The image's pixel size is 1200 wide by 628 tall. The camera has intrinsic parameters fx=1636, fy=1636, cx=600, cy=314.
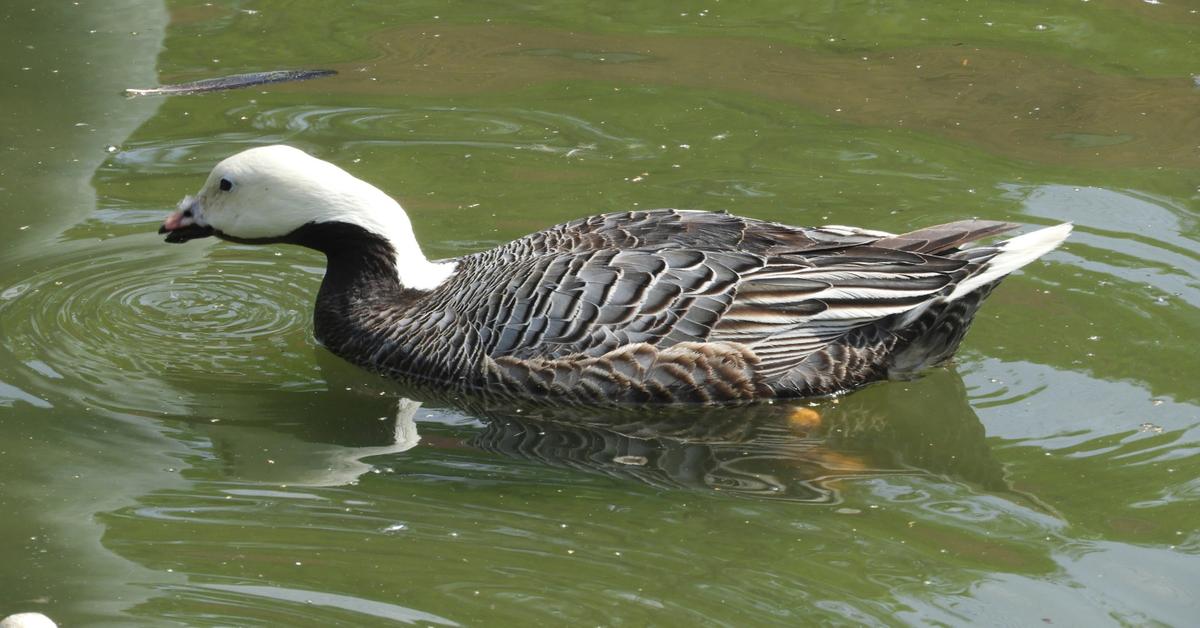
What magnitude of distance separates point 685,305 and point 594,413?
615 millimetres

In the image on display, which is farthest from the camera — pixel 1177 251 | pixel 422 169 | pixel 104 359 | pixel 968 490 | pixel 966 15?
pixel 966 15

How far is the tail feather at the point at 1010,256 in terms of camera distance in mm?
7117

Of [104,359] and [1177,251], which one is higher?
[1177,251]

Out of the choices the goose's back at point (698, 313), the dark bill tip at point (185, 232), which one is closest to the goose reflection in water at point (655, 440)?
the goose's back at point (698, 313)

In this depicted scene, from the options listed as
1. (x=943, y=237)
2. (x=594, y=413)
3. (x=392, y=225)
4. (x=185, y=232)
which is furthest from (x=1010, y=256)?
(x=185, y=232)

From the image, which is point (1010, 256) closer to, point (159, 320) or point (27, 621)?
point (159, 320)

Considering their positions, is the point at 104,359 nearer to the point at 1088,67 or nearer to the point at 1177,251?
the point at 1177,251

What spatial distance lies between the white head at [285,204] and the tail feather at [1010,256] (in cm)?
246

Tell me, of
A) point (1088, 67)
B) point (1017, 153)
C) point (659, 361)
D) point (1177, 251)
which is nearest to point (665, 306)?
point (659, 361)

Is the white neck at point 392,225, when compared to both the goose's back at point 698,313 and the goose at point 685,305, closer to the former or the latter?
the goose at point 685,305

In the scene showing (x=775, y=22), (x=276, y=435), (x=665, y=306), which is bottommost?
(x=276, y=435)

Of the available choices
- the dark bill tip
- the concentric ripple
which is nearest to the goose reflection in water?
the concentric ripple

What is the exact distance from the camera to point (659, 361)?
7.08 metres

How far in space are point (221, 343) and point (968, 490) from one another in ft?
11.6
